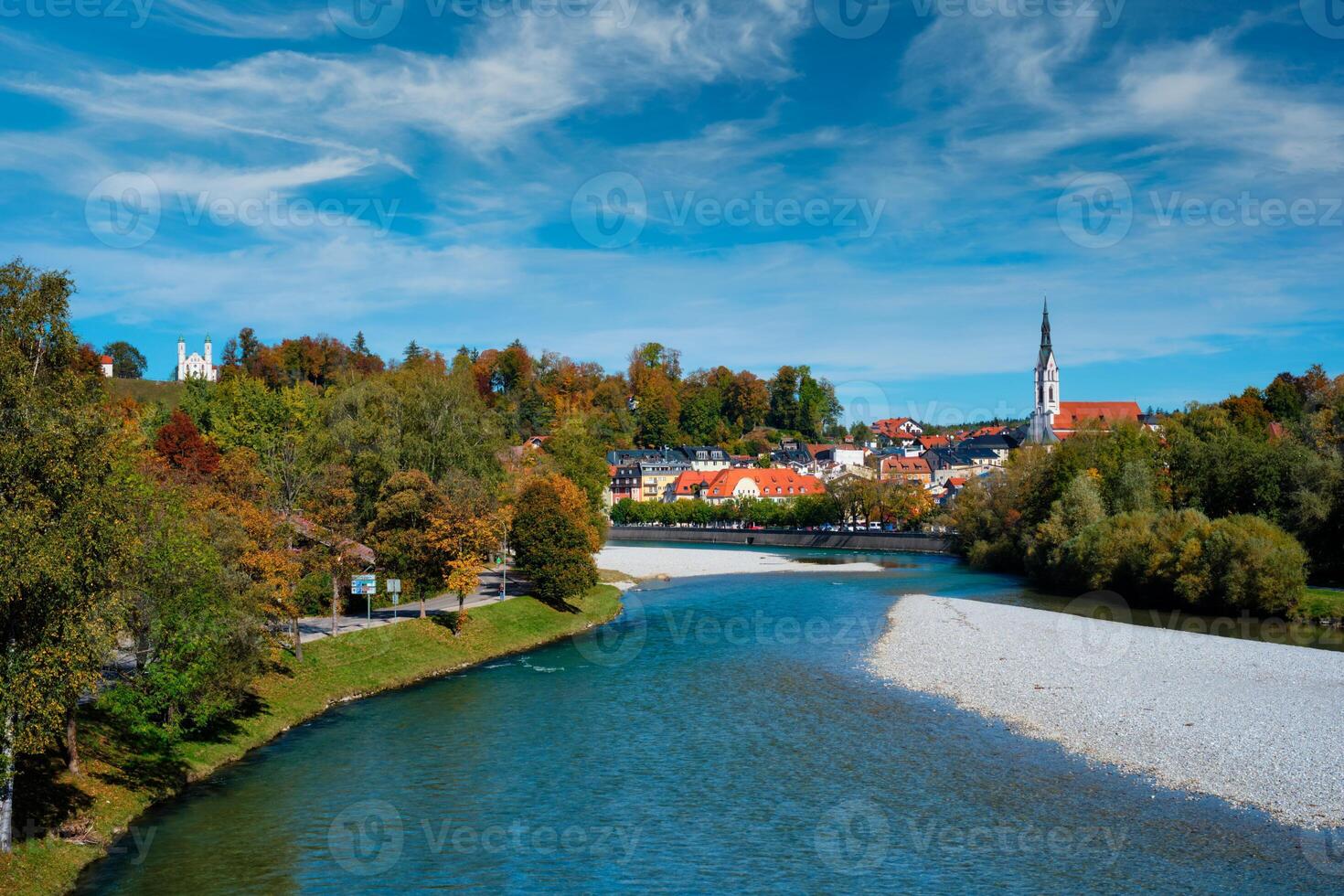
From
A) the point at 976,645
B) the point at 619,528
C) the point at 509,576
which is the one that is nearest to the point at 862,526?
the point at 619,528

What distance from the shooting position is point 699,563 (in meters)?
105

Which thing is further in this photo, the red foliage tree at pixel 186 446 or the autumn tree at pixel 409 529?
the red foliage tree at pixel 186 446

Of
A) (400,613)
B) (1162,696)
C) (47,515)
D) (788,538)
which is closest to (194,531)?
(47,515)

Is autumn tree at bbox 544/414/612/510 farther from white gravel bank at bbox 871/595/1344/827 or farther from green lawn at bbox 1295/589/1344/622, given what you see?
green lawn at bbox 1295/589/1344/622

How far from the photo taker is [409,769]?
99.0 ft

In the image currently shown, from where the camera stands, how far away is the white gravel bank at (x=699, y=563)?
96.1 metres

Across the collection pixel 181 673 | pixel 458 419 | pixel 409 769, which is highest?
pixel 458 419

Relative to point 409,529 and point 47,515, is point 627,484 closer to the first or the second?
point 409,529

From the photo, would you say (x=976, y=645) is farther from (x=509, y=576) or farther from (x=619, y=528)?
(x=619, y=528)

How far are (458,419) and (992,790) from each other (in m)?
45.3

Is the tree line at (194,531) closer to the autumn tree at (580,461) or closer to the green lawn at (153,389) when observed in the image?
the autumn tree at (580,461)

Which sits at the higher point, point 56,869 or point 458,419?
point 458,419

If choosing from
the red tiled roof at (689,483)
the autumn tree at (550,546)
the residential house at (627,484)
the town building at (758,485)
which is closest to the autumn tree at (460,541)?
the autumn tree at (550,546)

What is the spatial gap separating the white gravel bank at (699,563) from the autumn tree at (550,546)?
29.4 meters
